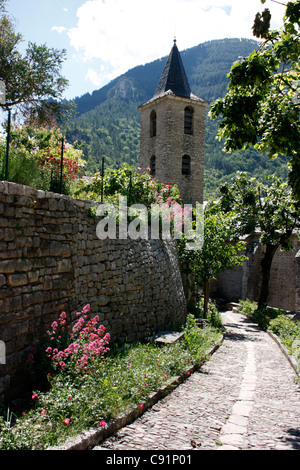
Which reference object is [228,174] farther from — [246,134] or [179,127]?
[246,134]

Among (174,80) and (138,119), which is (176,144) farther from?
(138,119)

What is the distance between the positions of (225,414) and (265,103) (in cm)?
517

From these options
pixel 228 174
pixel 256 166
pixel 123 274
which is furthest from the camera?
pixel 228 174

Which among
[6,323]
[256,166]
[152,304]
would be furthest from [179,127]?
[256,166]

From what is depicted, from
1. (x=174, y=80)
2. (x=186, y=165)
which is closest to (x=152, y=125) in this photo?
(x=174, y=80)

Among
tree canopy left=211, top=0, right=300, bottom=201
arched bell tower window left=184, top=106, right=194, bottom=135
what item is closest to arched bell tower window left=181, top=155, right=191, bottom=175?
arched bell tower window left=184, top=106, right=194, bottom=135

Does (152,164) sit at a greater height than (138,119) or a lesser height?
lesser

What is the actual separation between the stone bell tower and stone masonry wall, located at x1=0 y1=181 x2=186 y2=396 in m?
19.4

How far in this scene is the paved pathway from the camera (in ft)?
13.9

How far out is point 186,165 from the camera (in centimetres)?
2894

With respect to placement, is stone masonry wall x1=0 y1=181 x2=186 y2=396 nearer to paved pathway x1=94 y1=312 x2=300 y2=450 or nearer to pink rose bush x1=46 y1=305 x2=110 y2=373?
pink rose bush x1=46 y1=305 x2=110 y2=373
